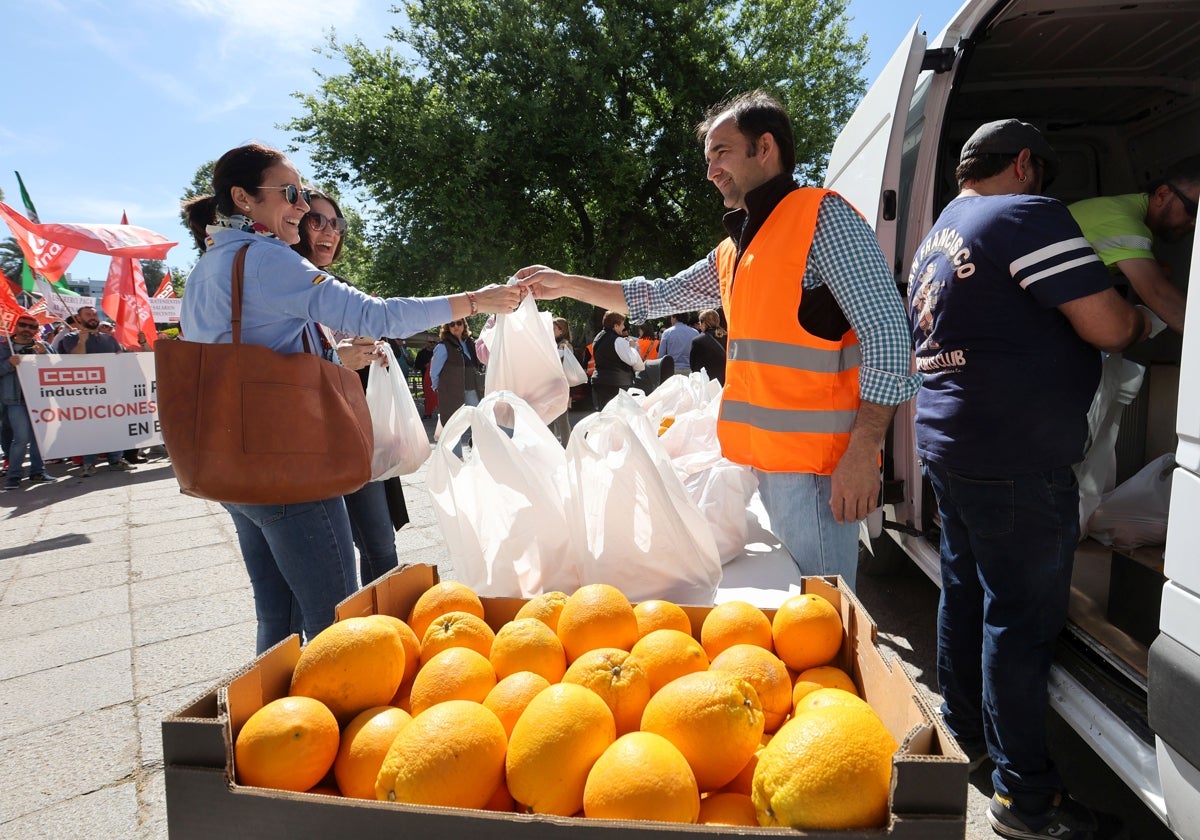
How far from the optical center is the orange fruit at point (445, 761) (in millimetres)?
850

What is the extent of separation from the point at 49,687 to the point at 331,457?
7.81 feet

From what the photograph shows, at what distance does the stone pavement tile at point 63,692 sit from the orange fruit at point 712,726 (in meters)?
2.97

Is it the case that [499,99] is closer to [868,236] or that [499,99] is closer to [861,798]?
[868,236]

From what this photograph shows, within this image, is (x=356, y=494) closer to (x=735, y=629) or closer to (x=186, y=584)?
(x=735, y=629)

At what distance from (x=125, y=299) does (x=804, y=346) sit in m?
12.2

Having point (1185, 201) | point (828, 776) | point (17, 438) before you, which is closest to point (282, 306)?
point (828, 776)

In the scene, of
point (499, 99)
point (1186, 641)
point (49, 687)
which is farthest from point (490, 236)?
point (1186, 641)

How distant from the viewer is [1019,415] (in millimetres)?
1838

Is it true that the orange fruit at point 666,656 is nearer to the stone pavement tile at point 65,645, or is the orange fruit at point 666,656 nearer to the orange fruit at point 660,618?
the orange fruit at point 660,618

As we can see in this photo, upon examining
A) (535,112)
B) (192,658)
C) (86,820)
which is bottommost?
(86,820)

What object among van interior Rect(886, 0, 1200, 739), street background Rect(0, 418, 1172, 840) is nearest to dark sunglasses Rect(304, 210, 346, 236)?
street background Rect(0, 418, 1172, 840)

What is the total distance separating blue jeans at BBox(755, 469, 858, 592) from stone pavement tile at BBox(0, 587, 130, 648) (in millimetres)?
3848

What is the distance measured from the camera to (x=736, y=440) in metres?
1.96

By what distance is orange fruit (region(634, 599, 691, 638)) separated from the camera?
4.25 ft
